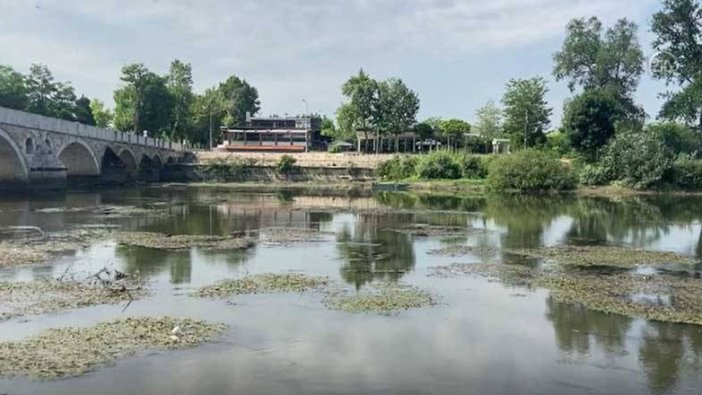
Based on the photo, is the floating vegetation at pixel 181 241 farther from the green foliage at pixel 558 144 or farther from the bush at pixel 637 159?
the green foliage at pixel 558 144

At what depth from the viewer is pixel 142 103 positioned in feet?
345

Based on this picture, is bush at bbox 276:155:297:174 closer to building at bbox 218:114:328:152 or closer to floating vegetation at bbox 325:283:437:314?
building at bbox 218:114:328:152

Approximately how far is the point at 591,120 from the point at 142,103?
6452 cm

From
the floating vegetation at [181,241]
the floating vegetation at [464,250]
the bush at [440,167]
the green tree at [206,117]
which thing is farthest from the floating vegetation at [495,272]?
the green tree at [206,117]

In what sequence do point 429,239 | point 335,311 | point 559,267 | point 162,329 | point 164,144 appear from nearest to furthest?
point 162,329 < point 335,311 < point 559,267 < point 429,239 < point 164,144

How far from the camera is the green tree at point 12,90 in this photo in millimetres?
91188

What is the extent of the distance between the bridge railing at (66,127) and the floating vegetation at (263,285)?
38.5 m

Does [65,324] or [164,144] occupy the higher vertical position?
[164,144]

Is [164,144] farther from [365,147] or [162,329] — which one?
[162,329]

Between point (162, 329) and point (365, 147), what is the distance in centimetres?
10722

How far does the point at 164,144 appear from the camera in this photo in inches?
3880

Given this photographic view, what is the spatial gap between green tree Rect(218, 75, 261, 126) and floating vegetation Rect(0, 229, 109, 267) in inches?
4294

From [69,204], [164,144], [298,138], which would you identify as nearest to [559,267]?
[69,204]

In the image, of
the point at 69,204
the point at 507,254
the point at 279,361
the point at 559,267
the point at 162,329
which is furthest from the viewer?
the point at 69,204
